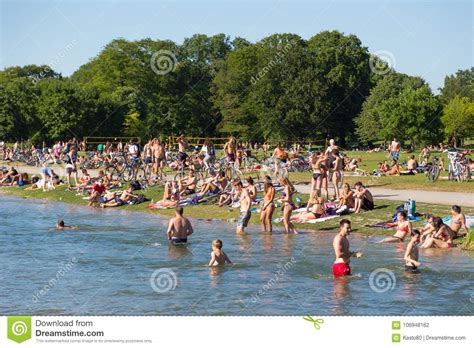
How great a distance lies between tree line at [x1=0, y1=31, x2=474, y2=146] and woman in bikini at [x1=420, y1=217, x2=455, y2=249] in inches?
2312

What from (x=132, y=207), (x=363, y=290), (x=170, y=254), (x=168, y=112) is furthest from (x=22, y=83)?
(x=363, y=290)

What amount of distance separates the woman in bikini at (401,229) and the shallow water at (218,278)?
75 cm

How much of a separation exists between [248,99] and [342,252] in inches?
3047

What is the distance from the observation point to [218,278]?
20516mm

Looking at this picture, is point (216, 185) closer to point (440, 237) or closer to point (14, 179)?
point (440, 237)

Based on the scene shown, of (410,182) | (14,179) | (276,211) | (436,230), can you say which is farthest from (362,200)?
(14,179)

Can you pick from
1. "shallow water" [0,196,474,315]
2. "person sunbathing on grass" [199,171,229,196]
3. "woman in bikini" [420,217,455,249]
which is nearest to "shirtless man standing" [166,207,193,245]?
"shallow water" [0,196,474,315]

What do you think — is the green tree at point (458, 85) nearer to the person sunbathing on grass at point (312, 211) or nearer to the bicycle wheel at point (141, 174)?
the bicycle wheel at point (141, 174)

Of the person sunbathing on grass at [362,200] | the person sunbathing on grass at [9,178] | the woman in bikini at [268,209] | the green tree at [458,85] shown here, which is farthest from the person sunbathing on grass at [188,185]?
the green tree at [458,85]

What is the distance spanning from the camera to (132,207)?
35125 mm

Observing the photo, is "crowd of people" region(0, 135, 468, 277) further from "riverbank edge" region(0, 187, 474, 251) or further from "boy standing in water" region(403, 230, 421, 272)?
"riverbank edge" region(0, 187, 474, 251)

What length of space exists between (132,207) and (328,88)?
179ft

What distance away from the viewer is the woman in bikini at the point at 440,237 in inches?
915

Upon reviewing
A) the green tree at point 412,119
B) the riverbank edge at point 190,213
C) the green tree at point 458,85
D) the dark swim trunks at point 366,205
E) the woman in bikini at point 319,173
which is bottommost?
the riverbank edge at point 190,213
